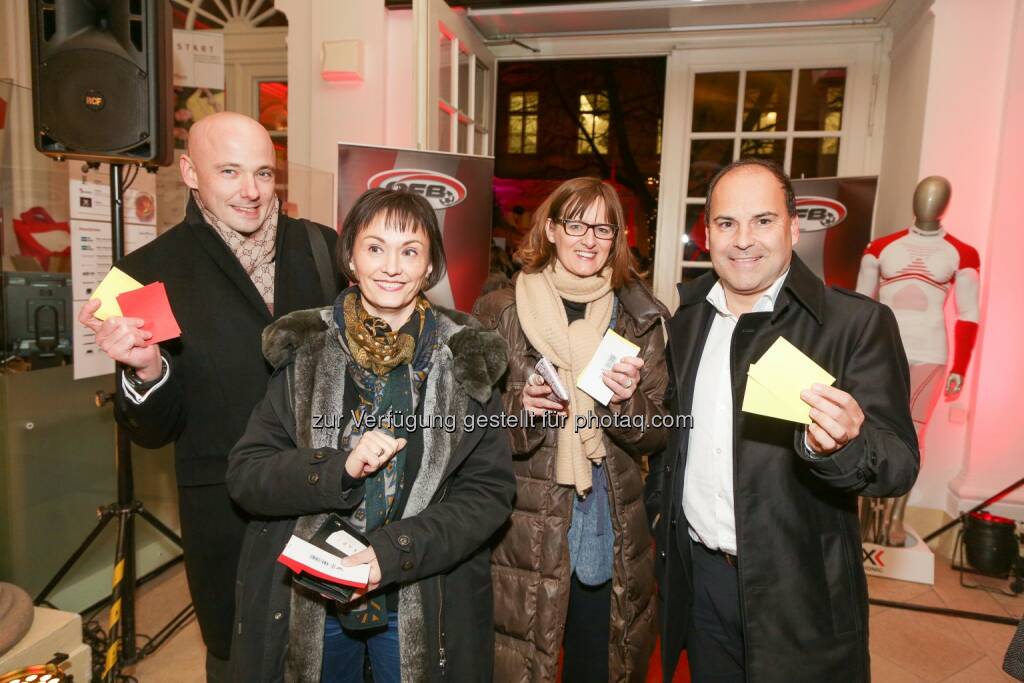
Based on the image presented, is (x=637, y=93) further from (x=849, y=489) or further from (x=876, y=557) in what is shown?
(x=849, y=489)

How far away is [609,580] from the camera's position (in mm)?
1823

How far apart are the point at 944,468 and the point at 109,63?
477cm

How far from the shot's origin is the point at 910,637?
2.93 m

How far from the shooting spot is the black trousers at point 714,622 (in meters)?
1.52

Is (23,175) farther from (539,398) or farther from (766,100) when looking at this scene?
(766,100)

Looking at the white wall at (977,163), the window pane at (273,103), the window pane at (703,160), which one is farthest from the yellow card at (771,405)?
the window pane at (273,103)

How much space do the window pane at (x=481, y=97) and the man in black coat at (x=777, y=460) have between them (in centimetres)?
347

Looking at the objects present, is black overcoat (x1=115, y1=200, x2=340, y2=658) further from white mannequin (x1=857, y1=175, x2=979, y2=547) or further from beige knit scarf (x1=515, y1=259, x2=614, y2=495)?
white mannequin (x1=857, y1=175, x2=979, y2=547)

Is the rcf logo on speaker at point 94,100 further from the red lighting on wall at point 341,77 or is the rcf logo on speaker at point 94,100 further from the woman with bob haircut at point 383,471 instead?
the red lighting on wall at point 341,77

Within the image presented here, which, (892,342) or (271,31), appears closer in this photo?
(892,342)

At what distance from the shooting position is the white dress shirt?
146 cm

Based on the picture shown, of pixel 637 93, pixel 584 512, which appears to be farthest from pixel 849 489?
pixel 637 93

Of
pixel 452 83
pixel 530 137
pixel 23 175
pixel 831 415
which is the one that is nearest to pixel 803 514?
pixel 831 415

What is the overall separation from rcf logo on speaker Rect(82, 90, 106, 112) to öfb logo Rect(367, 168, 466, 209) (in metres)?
1.51
